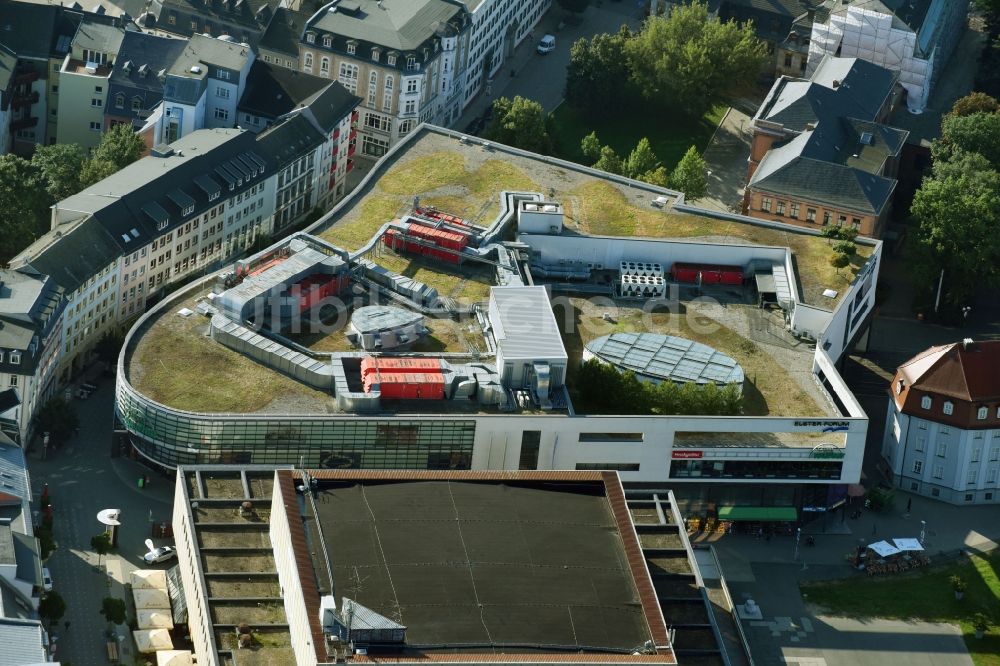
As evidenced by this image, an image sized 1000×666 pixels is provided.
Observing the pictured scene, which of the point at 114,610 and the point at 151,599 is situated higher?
the point at 114,610

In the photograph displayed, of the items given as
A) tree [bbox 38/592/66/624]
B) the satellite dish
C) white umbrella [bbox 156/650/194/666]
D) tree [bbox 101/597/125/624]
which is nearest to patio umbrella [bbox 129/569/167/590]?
tree [bbox 101/597/125/624]

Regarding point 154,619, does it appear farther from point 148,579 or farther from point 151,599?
point 148,579

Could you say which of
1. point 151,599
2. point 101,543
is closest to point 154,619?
point 151,599

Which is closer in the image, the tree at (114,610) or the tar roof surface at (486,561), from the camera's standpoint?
the tar roof surface at (486,561)

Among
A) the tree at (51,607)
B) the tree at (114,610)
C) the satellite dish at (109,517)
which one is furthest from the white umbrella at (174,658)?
the satellite dish at (109,517)

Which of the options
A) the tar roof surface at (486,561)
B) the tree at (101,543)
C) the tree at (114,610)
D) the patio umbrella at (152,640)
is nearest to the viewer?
the tar roof surface at (486,561)

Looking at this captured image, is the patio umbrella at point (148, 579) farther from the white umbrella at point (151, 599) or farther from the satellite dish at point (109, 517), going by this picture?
the satellite dish at point (109, 517)

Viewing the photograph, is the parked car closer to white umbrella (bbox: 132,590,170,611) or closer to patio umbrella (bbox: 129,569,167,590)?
patio umbrella (bbox: 129,569,167,590)

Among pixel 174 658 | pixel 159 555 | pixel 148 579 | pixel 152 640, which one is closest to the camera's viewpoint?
pixel 174 658
